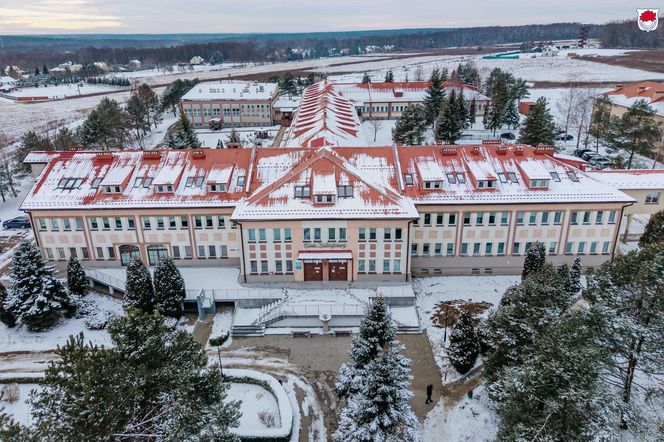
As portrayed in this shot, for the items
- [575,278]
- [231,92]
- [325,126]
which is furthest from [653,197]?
[231,92]

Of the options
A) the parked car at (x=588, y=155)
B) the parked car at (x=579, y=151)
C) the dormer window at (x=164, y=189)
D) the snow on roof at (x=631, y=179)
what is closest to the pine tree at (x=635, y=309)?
the snow on roof at (x=631, y=179)

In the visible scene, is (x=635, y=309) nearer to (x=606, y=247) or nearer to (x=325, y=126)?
(x=606, y=247)

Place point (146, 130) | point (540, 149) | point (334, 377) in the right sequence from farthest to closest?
point (146, 130)
point (540, 149)
point (334, 377)

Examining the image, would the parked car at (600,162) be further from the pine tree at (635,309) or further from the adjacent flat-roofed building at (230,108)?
the adjacent flat-roofed building at (230,108)

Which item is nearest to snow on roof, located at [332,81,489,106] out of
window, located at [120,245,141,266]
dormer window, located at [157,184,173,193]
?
dormer window, located at [157,184,173,193]

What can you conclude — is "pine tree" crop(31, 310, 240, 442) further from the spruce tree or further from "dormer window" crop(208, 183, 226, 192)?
"dormer window" crop(208, 183, 226, 192)

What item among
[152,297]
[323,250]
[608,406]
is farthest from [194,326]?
[608,406]

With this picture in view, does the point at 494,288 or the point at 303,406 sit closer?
the point at 303,406

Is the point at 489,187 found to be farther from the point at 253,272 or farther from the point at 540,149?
the point at 253,272
